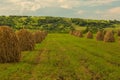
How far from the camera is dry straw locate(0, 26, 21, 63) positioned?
28.5 m

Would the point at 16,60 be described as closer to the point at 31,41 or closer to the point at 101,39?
the point at 31,41

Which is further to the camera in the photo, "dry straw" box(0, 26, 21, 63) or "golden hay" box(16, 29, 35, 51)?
"golden hay" box(16, 29, 35, 51)

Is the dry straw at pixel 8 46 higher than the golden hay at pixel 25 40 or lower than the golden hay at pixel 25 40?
higher

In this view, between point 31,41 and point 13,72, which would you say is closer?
point 13,72

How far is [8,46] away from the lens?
29.0 m

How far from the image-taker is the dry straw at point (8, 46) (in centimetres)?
2848

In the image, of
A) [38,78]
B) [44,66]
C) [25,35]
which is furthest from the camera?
[25,35]

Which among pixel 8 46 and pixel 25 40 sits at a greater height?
pixel 8 46

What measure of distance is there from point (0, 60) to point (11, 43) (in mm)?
1943

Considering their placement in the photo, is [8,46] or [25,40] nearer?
[8,46]

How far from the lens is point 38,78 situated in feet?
66.5

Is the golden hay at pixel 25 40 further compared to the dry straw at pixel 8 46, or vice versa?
the golden hay at pixel 25 40

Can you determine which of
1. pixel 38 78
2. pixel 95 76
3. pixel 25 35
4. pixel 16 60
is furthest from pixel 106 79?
pixel 25 35

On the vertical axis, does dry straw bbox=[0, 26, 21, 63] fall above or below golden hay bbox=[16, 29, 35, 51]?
above
